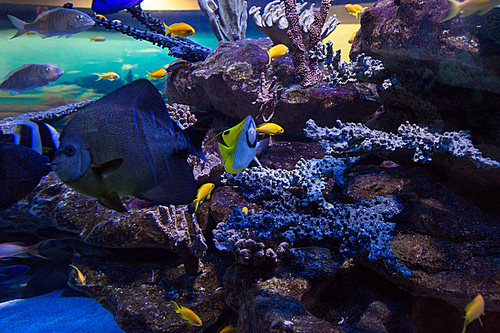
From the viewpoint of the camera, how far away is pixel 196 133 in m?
0.88

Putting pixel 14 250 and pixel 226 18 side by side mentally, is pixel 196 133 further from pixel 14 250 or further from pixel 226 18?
pixel 226 18

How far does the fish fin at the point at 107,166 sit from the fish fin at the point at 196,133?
232 mm

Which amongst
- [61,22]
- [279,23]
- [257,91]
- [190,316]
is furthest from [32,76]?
[190,316]

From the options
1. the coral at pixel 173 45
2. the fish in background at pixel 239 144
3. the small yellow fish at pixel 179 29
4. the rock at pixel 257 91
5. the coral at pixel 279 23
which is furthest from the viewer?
the coral at pixel 173 45

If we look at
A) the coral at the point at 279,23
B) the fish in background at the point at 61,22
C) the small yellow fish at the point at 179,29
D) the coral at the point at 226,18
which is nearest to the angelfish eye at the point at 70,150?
the fish in background at the point at 61,22

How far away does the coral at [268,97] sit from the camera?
320 cm

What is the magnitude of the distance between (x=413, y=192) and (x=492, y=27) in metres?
1.24

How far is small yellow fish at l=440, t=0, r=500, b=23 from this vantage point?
54.9 inches

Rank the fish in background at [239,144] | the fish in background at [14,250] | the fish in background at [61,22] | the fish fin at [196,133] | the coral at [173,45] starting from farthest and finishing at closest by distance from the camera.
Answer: the coral at [173,45] < the fish in background at [14,250] < the fish in background at [61,22] < the fish in background at [239,144] < the fish fin at [196,133]

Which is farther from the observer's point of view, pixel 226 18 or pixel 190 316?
pixel 226 18

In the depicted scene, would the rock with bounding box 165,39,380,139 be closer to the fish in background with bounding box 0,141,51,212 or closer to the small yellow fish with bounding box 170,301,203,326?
the small yellow fish with bounding box 170,301,203,326

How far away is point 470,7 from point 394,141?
38.8 inches

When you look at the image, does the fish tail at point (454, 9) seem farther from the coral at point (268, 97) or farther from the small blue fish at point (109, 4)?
the small blue fish at point (109, 4)

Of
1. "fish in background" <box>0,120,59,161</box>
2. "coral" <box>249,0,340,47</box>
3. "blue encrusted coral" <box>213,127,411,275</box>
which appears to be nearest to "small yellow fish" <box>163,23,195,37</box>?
"coral" <box>249,0,340,47</box>
